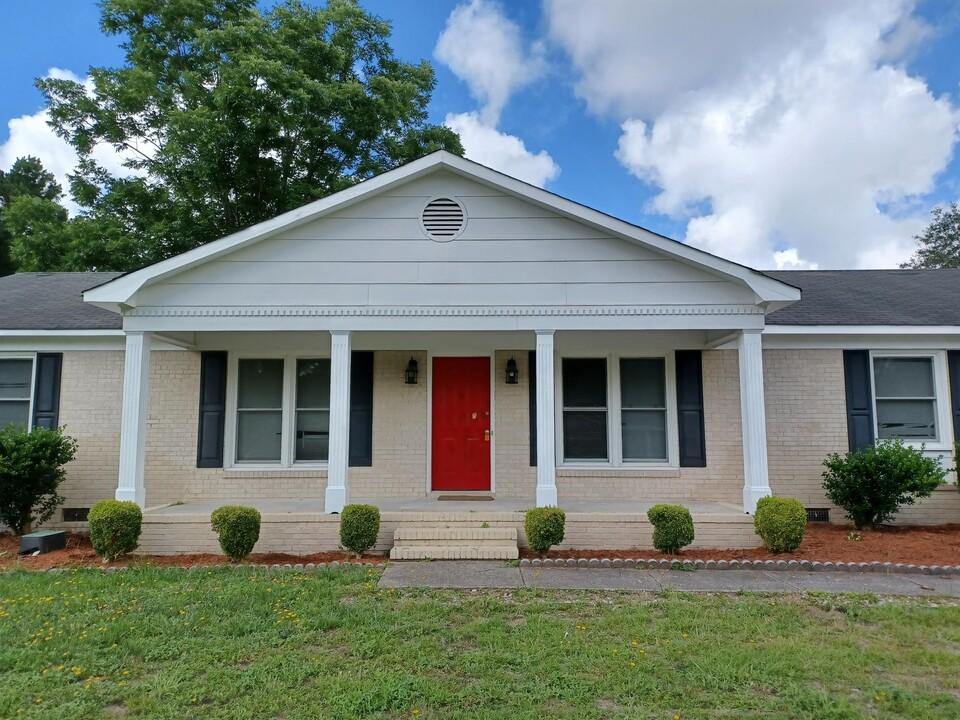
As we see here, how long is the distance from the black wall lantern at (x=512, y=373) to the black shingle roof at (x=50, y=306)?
5.91 meters

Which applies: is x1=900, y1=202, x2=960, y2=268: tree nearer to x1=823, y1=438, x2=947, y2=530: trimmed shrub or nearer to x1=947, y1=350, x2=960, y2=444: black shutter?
x1=947, y1=350, x2=960, y2=444: black shutter

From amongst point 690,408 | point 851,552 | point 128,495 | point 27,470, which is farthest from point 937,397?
point 27,470

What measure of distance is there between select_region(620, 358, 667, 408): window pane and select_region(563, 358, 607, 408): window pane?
1.01 feet

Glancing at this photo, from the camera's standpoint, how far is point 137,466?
25.0 ft

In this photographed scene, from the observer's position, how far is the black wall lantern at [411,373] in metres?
9.15

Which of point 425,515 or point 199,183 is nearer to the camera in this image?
point 425,515

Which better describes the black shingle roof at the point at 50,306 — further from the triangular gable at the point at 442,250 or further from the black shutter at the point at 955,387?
the black shutter at the point at 955,387

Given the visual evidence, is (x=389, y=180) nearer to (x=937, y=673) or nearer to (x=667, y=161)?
(x=937, y=673)

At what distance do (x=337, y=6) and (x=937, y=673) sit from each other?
22.0m

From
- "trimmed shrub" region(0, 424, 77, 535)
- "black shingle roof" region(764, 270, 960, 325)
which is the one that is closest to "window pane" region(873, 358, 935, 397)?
"black shingle roof" region(764, 270, 960, 325)

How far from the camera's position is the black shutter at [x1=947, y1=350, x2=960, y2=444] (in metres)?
8.78

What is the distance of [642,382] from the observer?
9.33 metres

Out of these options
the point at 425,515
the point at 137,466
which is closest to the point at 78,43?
the point at 137,466

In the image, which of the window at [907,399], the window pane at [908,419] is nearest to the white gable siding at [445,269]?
the window at [907,399]
